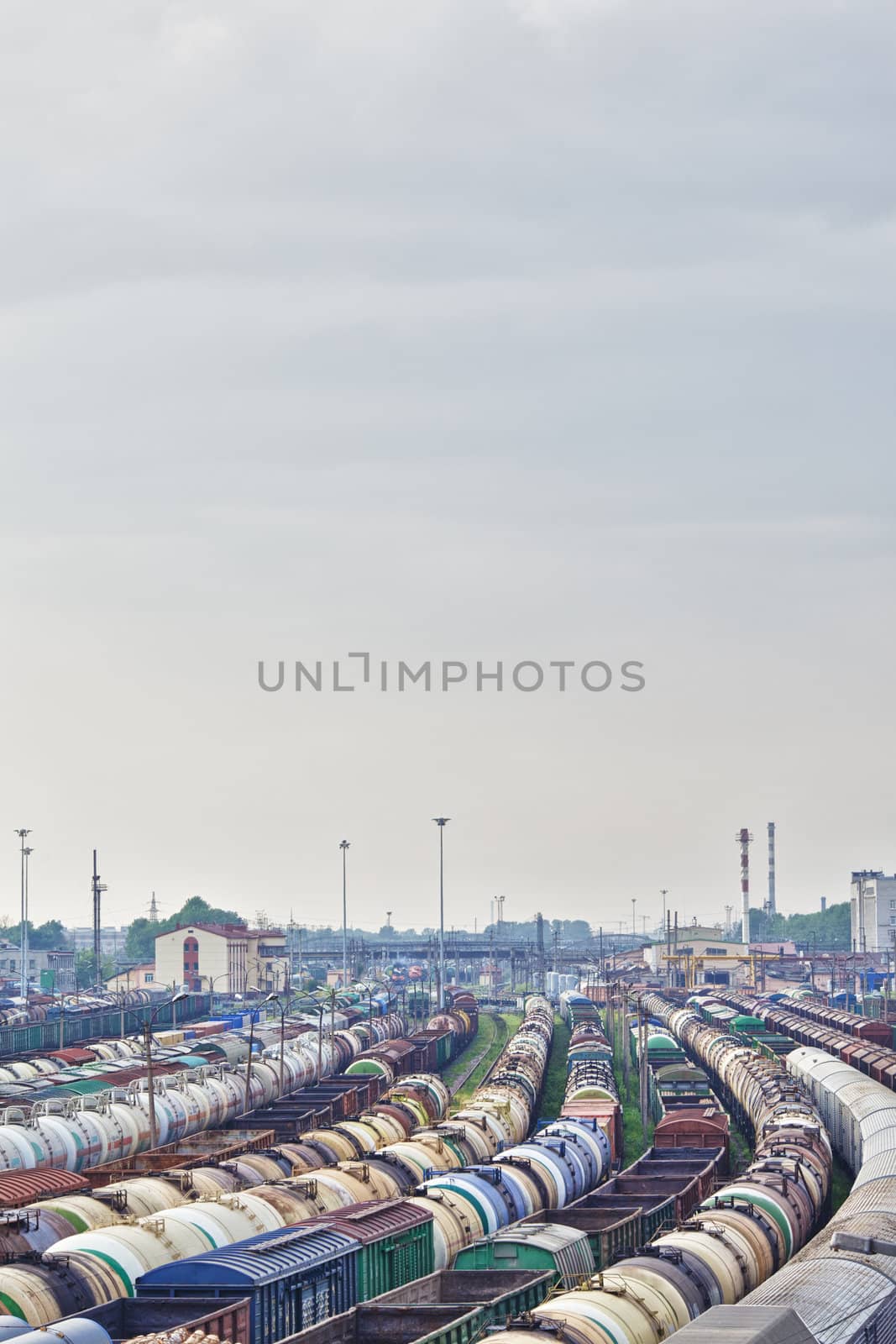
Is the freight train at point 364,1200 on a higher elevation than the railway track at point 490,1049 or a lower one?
higher

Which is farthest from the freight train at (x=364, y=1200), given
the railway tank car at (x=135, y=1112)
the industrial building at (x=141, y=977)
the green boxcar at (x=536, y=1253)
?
the industrial building at (x=141, y=977)

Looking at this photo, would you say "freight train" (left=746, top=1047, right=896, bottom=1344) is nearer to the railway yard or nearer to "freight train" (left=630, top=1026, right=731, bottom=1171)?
the railway yard

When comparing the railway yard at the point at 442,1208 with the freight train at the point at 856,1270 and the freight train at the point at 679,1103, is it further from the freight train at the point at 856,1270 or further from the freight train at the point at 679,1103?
the freight train at the point at 679,1103

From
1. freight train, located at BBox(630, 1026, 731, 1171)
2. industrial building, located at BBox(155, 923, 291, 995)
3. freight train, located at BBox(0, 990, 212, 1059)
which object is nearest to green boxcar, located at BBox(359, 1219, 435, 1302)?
freight train, located at BBox(630, 1026, 731, 1171)

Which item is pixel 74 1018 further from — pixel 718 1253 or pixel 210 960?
pixel 718 1253

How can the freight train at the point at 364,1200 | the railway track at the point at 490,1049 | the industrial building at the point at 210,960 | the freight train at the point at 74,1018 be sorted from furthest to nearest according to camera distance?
the industrial building at the point at 210,960, the freight train at the point at 74,1018, the railway track at the point at 490,1049, the freight train at the point at 364,1200

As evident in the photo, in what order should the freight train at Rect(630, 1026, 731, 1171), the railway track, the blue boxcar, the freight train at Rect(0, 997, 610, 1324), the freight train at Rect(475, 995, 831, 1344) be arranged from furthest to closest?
the railway track < the freight train at Rect(630, 1026, 731, 1171) < the freight train at Rect(0, 997, 610, 1324) < the blue boxcar < the freight train at Rect(475, 995, 831, 1344)

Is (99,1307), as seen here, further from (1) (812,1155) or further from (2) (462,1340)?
(1) (812,1155)
